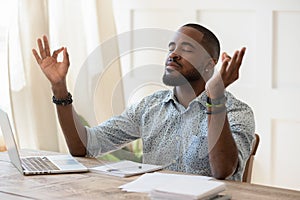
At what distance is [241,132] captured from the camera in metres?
2.08

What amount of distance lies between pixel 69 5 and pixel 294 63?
49.2 inches

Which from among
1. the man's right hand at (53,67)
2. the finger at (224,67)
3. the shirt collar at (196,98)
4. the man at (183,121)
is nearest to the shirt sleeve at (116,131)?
the man at (183,121)

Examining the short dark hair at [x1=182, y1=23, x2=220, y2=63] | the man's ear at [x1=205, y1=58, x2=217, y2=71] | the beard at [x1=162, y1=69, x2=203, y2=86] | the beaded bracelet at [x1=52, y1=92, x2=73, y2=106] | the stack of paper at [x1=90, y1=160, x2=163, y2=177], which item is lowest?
the stack of paper at [x1=90, y1=160, x2=163, y2=177]

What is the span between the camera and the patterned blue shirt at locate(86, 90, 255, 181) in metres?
2.11

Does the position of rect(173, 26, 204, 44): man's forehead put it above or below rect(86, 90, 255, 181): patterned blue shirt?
above

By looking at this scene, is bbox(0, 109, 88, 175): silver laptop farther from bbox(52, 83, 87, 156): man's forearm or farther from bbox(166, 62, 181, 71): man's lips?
bbox(166, 62, 181, 71): man's lips

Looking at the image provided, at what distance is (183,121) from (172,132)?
0.06 m

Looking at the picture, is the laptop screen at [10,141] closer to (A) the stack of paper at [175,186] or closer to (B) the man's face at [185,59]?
(A) the stack of paper at [175,186]

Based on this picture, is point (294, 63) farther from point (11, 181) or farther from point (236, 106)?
point (11, 181)

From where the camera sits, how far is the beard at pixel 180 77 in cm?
227

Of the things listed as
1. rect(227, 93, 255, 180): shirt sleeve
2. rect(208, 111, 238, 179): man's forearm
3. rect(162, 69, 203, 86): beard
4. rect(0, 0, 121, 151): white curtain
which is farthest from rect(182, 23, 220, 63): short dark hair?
rect(0, 0, 121, 151): white curtain

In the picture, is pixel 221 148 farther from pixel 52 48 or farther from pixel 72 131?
pixel 52 48

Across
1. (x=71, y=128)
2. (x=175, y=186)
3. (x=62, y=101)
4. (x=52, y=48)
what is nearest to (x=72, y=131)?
(x=71, y=128)

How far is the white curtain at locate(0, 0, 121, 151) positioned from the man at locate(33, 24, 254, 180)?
0.88 m
